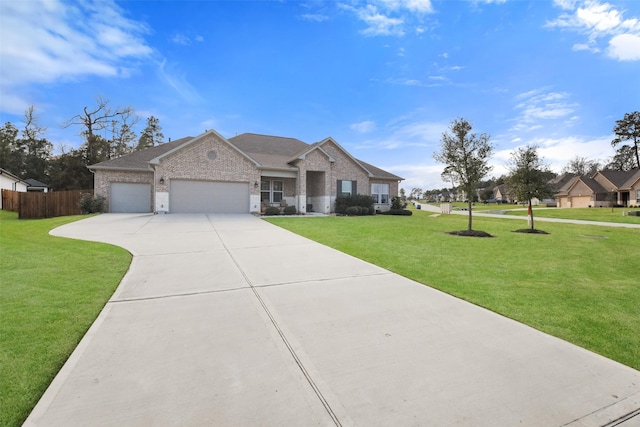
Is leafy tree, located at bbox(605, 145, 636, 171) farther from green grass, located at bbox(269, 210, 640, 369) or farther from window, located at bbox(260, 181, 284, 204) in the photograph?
window, located at bbox(260, 181, 284, 204)

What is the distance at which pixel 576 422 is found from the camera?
6.78 ft

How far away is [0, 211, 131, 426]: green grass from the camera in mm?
2396

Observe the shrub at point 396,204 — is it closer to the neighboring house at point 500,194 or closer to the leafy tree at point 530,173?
the leafy tree at point 530,173

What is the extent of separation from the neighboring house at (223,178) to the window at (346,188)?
0.27 ft

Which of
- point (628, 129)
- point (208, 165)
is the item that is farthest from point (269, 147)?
point (628, 129)

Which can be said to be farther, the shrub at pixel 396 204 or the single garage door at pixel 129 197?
the shrub at pixel 396 204

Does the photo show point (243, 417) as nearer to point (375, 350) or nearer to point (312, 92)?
point (375, 350)

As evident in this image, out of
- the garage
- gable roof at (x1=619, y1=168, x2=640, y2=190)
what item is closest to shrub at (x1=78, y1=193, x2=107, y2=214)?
gable roof at (x1=619, y1=168, x2=640, y2=190)

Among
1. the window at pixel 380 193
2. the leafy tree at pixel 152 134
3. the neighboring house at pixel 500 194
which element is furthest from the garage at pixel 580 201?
the leafy tree at pixel 152 134

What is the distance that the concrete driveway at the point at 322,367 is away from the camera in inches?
83.0

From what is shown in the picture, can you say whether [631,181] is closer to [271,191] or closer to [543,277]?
[271,191]

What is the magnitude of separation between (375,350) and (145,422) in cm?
200

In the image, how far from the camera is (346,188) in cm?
2455

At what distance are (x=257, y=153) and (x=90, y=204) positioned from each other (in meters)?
11.9
